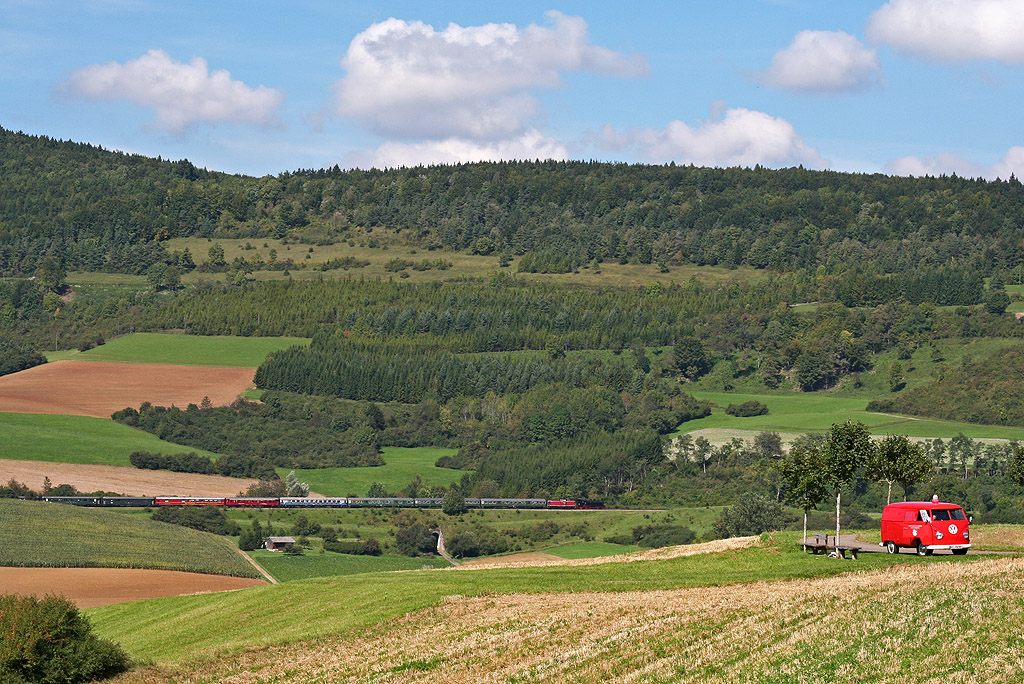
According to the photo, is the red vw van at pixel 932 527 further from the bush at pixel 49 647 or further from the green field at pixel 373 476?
the green field at pixel 373 476

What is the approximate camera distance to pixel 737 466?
178 metres

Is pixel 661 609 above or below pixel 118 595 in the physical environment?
above

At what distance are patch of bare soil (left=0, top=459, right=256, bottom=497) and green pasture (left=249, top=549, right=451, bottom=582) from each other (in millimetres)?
38071

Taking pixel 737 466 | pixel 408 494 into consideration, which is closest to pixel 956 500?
pixel 737 466

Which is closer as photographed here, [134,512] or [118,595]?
[118,595]

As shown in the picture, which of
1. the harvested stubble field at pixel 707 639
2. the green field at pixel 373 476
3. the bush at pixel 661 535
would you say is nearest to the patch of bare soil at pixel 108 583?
the harvested stubble field at pixel 707 639

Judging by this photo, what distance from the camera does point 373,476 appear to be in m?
177

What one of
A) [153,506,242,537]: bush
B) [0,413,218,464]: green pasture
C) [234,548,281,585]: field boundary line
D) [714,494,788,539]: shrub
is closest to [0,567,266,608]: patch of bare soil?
[234,548,281,585]: field boundary line

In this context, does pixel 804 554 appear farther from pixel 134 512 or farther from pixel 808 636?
pixel 134 512

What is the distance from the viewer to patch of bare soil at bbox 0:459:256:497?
509 ft

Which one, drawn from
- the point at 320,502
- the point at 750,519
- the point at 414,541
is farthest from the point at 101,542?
the point at 750,519

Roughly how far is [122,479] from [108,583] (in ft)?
254

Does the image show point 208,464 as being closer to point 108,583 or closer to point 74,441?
point 74,441

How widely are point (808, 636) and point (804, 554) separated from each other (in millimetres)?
21295
